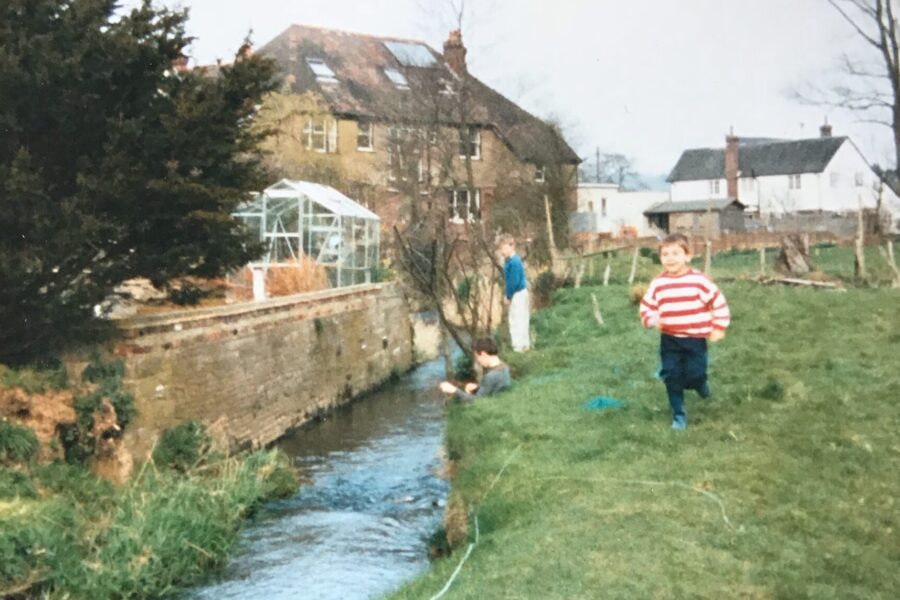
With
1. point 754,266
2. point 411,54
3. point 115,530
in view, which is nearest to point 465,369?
point 115,530

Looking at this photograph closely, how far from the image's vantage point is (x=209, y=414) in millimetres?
15602

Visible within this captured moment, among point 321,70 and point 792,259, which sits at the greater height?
point 321,70

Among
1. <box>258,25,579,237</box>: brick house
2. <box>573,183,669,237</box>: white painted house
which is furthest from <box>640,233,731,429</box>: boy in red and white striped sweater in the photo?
<box>573,183,669,237</box>: white painted house

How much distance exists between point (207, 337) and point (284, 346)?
12.3 ft

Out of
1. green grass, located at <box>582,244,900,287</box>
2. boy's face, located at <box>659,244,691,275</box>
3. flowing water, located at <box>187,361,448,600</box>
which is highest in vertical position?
boy's face, located at <box>659,244,691,275</box>

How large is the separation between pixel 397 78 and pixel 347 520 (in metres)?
38.5

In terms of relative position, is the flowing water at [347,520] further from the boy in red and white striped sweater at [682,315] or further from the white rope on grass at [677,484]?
the boy in red and white striped sweater at [682,315]

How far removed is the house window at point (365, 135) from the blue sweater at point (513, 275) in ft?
97.9

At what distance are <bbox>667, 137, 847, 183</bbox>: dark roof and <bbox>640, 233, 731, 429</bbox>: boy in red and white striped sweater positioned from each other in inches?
2613

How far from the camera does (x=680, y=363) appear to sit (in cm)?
957

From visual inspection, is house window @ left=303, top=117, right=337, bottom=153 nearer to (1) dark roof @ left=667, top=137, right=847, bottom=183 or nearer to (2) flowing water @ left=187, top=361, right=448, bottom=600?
(2) flowing water @ left=187, top=361, right=448, bottom=600

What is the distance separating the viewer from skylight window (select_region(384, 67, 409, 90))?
4755 cm

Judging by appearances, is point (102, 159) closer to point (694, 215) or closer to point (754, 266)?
point (754, 266)

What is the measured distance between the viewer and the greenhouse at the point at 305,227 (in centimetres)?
2433
